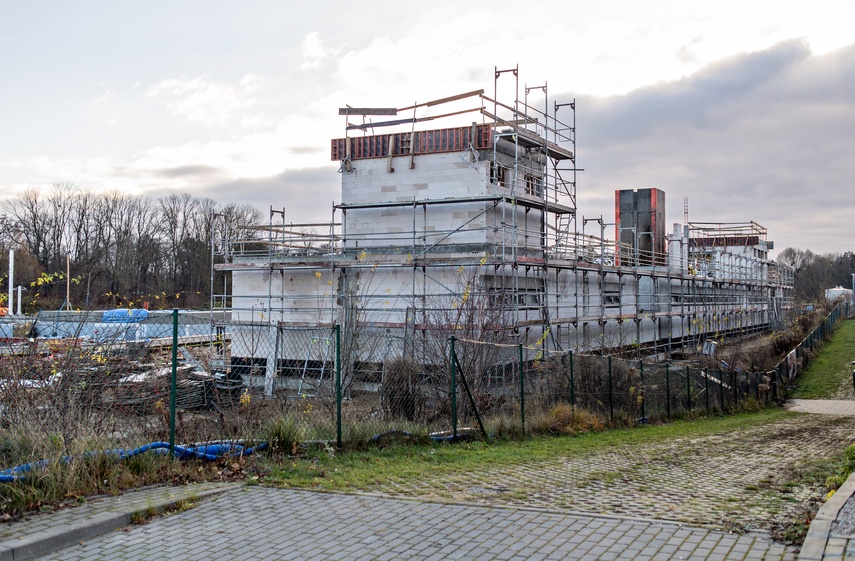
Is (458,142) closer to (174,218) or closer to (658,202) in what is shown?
(658,202)

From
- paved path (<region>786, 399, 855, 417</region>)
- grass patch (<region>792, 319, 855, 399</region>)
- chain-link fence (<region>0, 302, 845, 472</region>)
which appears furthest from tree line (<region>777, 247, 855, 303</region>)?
chain-link fence (<region>0, 302, 845, 472</region>)

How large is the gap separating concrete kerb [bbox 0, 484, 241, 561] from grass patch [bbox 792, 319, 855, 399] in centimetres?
2543

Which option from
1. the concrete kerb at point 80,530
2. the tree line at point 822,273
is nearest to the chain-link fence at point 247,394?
the concrete kerb at point 80,530

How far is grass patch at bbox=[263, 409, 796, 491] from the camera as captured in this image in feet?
26.3

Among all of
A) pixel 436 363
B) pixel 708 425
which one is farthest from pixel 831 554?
pixel 708 425

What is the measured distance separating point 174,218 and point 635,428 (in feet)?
239

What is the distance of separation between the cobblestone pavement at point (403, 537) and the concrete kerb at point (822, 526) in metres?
0.17

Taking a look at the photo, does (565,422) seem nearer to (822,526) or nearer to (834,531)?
(822,526)

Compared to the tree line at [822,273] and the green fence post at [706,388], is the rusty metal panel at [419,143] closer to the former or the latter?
the green fence post at [706,388]

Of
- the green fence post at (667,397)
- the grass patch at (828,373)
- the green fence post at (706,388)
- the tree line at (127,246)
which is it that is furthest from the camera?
the tree line at (127,246)

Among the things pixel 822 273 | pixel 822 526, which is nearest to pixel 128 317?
pixel 822 526

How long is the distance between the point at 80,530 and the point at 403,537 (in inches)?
106

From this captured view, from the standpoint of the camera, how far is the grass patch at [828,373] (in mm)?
27256

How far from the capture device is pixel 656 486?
8336 mm
